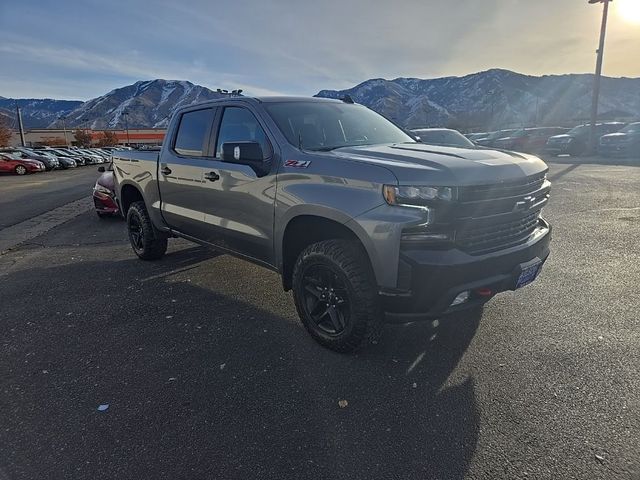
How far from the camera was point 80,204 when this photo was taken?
12.6 metres

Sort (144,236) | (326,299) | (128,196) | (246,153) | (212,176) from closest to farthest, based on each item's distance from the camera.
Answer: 1. (326,299)
2. (246,153)
3. (212,176)
4. (144,236)
5. (128,196)

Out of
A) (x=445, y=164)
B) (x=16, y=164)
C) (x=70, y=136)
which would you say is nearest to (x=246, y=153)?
(x=445, y=164)

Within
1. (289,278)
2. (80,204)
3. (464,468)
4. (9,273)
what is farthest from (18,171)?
(464,468)

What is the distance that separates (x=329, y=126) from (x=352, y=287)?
5.78 feet

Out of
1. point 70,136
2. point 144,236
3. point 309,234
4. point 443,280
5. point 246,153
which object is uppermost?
point 70,136

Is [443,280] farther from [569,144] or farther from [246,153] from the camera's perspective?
[569,144]

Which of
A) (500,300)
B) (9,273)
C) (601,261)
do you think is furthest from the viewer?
(9,273)

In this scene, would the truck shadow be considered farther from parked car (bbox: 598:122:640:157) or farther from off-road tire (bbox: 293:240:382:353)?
parked car (bbox: 598:122:640:157)

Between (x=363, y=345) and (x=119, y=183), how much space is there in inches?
187

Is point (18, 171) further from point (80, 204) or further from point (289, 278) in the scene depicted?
point (289, 278)

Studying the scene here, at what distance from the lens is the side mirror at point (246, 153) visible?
346 cm

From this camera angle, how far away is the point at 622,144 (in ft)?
70.6

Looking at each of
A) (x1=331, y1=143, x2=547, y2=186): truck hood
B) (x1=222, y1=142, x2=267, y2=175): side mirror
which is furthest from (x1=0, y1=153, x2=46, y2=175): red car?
(x1=331, y1=143, x2=547, y2=186): truck hood

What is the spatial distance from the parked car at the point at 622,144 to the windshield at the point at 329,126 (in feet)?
73.6
